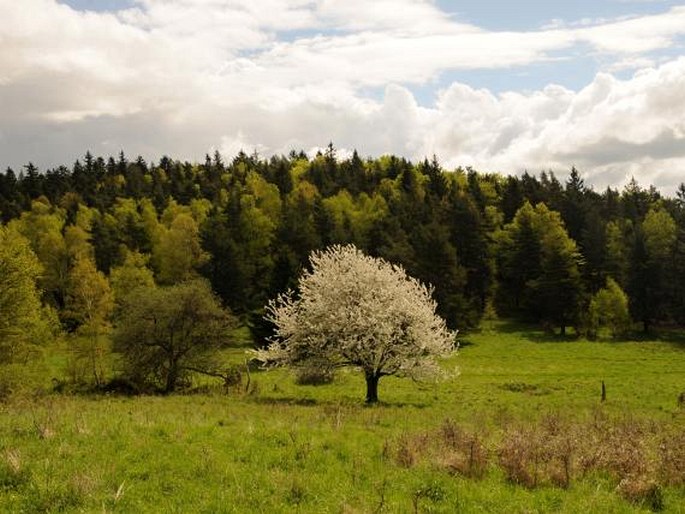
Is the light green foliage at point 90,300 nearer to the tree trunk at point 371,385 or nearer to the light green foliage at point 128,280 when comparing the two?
the light green foliage at point 128,280

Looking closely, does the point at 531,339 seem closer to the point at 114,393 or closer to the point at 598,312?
the point at 598,312

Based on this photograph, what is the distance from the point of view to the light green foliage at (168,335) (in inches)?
1599

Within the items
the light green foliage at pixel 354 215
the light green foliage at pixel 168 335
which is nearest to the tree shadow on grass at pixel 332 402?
the light green foliage at pixel 168 335

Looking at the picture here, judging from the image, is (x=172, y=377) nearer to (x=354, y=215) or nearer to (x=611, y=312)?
(x=611, y=312)

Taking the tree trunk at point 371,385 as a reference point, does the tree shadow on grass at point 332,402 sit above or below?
below

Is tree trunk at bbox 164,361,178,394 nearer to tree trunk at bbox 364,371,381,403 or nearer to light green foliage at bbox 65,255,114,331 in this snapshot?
light green foliage at bbox 65,255,114,331

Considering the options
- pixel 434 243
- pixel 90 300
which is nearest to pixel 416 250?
pixel 434 243

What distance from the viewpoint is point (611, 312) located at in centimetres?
7238

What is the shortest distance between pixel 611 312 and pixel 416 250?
24.2m

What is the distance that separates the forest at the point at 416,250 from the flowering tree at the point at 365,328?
45.5 ft

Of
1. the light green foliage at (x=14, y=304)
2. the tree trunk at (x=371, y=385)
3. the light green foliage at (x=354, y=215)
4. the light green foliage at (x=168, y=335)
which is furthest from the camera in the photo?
the light green foliage at (x=354, y=215)

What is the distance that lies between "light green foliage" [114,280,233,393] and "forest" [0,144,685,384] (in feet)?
6.69

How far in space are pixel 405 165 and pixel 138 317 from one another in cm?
13227

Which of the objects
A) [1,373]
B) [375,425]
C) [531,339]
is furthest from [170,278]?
[375,425]
